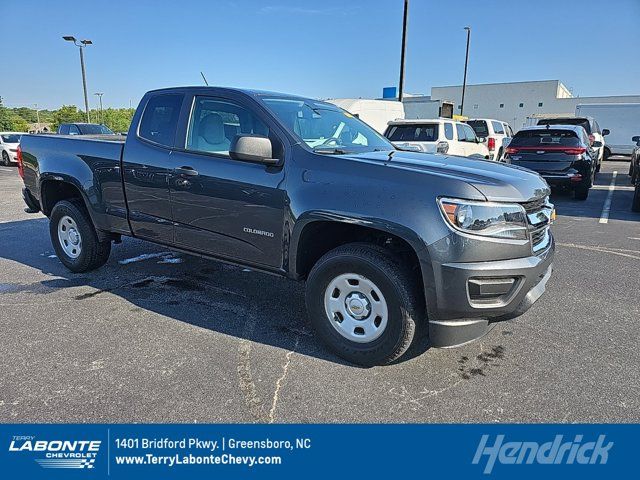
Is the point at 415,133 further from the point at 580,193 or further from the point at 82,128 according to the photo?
Result: the point at 82,128

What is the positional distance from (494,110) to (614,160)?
85.6ft

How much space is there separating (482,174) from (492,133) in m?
15.5

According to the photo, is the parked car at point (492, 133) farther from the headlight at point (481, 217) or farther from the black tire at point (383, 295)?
the black tire at point (383, 295)

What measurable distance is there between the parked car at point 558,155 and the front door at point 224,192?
26.6ft

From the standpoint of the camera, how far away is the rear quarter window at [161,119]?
397cm

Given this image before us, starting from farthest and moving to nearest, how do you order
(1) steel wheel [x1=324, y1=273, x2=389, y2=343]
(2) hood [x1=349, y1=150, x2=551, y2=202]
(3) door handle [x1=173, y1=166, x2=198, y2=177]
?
(3) door handle [x1=173, y1=166, x2=198, y2=177] < (1) steel wheel [x1=324, y1=273, x2=389, y2=343] < (2) hood [x1=349, y1=150, x2=551, y2=202]

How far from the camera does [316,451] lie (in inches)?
92.5

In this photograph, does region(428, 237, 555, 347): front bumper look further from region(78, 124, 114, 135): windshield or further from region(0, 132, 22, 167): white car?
region(0, 132, 22, 167): white car

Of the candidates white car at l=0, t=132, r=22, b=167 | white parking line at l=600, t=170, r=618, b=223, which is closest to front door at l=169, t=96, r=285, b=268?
white parking line at l=600, t=170, r=618, b=223

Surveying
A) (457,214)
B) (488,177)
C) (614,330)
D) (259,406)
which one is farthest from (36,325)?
(614,330)

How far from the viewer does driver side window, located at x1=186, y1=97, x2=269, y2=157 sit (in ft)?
11.8

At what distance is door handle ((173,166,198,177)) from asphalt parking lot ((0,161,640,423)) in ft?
3.96

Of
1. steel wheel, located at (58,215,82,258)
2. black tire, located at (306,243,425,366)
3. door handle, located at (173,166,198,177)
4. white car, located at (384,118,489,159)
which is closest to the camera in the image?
black tire, located at (306,243,425,366)

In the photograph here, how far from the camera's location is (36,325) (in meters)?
3.71
